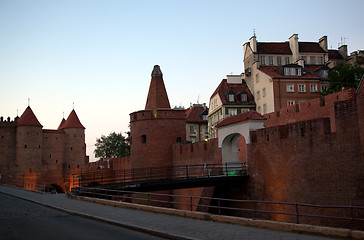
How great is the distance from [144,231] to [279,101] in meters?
34.4

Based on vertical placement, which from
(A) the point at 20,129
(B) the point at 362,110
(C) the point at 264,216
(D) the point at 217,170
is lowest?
(C) the point at 264,216

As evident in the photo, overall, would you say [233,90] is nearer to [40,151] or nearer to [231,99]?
[231,99]

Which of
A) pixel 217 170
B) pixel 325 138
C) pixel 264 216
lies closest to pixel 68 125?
pixel 217 170

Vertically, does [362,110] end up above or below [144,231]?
above

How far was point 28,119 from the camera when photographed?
52.5m

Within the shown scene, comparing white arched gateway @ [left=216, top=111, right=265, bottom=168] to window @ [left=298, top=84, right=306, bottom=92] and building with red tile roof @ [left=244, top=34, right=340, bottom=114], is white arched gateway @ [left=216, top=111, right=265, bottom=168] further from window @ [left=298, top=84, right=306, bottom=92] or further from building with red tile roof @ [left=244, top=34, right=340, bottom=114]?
window @ [left=298, top=84, right=306, bottom=92]

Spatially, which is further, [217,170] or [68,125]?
[68,125]

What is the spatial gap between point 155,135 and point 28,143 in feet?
86.7

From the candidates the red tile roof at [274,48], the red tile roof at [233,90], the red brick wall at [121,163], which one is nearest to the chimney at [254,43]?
the red tile roof at [274,48]

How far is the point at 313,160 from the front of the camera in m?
17.2

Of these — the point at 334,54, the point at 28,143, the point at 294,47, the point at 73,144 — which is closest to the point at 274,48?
the point at 294,47

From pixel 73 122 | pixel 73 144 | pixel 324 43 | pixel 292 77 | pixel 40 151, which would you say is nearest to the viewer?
pixel 292 77

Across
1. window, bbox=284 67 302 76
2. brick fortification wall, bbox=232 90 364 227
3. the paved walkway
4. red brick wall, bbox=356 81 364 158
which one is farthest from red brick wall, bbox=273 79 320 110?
the paved walkway

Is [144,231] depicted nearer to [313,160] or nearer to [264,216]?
[313,160]
